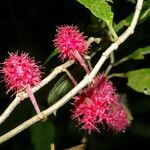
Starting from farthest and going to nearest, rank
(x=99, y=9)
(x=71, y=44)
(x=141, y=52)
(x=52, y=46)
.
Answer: (x=52, y=46) → (x=141, y=52) → (x=71, y=44) → (x=99, y=9)

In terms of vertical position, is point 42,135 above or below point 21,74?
below

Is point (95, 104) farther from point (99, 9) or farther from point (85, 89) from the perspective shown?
point (99, 9)

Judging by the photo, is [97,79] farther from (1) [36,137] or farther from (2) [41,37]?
(2) [41,37]

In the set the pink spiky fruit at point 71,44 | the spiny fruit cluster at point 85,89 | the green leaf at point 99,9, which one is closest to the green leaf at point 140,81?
the spiny fruit cluster at point 85,89

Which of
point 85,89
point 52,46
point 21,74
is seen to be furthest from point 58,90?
point 52,46

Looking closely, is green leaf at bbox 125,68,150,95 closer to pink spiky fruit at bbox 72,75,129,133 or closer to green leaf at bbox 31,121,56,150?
pink spiky fruit at bbox 72,75,129,133

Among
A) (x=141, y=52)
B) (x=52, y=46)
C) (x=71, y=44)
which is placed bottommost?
(x=141, y=52)

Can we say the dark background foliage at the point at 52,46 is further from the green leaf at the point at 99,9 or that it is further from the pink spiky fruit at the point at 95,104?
the green leaf at the point at 99,9
